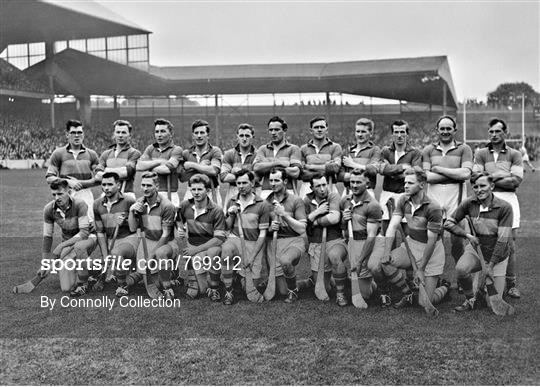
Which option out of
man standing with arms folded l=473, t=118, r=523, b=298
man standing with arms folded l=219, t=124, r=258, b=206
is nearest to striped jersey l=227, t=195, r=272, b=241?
man standing with arms folded l=219, t=124, r=258, b=206

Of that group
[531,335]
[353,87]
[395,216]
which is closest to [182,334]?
[395,216]

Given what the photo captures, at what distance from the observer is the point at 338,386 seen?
353 cm

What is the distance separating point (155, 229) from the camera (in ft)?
19.3

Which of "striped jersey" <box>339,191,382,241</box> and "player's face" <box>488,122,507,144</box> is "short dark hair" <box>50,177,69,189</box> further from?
"player's face" <box>488,122,507,144</box>

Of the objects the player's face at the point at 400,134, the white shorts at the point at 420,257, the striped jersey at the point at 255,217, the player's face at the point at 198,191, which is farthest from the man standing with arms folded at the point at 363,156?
A: the player's face at the point at 198,191

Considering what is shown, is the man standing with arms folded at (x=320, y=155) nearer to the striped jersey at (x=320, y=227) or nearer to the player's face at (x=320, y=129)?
the player's face at (x=320, y=129)

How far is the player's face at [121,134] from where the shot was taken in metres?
6.32

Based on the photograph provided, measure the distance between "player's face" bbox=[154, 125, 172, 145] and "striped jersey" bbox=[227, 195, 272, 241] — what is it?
4.04 ft

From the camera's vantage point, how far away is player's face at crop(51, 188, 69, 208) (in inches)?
235

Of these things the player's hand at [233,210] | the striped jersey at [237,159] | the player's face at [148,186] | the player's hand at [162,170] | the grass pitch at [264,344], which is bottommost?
the grass pitch at [264,344]

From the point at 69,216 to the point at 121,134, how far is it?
1.05 meters

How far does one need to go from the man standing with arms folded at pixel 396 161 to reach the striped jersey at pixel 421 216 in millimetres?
568

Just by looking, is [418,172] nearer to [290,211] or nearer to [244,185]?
[290,211]

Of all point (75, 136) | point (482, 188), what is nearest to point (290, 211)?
point (482, 188)
